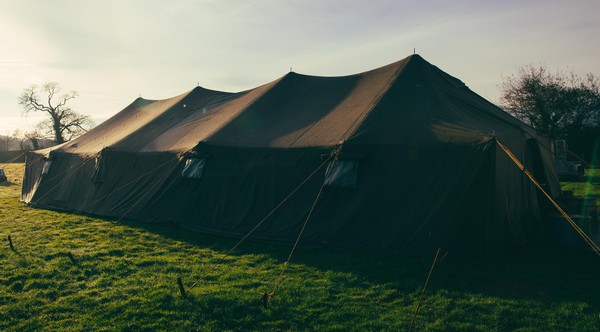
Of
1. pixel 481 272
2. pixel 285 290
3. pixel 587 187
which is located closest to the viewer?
pixel 285 290

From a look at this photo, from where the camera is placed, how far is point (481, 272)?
6.80 m

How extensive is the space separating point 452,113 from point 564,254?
346cm

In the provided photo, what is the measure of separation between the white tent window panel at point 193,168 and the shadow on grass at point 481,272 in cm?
313

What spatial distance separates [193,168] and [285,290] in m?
5.94

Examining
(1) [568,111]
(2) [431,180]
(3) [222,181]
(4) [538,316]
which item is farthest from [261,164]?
(1) [568,111]

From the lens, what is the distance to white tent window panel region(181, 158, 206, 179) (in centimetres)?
1099

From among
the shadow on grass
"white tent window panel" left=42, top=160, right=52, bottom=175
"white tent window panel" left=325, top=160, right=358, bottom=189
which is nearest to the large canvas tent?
"white tent window panel" left=325, top=160, right=358, bottom=189

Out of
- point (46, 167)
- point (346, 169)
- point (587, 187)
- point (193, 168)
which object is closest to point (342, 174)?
point (346, 169)

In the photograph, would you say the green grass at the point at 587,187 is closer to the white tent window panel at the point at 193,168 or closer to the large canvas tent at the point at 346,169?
the large canvas tent at the point at 346,169

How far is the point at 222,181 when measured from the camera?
1065 centimetres

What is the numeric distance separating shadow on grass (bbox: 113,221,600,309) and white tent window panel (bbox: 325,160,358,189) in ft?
4.57

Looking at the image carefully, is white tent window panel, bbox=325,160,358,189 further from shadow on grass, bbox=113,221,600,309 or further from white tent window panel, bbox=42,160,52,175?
white tent window panel, bbox=42,160,52,175

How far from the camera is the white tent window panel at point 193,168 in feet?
36.1

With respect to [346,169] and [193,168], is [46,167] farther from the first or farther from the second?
[346,169]
